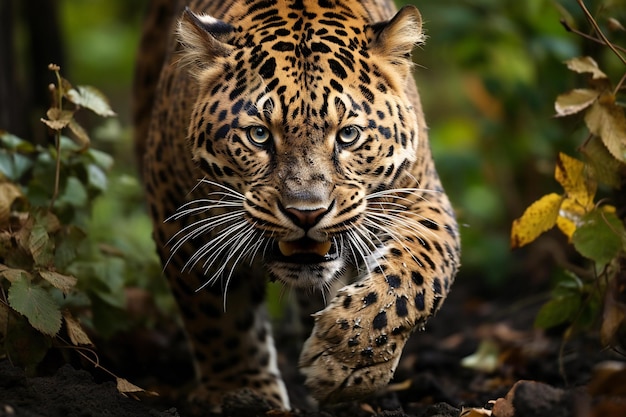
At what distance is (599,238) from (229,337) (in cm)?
241

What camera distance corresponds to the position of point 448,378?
671 cm

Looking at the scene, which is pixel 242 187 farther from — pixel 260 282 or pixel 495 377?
pixel 495 377

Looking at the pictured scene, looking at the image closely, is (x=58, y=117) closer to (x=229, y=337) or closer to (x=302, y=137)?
(x=302, y=137)

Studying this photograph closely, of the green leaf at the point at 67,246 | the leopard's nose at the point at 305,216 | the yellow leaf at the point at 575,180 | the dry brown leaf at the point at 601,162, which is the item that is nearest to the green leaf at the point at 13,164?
the green leaf at the point at 67,246

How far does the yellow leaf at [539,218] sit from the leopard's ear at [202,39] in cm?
174

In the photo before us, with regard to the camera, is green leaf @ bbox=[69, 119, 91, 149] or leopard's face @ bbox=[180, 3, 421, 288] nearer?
leopard's face @ bbox=[180, 3, 421, 288]

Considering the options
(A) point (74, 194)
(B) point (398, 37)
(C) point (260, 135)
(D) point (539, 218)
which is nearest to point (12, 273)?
(C) point (260, 135)

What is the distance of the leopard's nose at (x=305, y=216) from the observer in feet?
15.2

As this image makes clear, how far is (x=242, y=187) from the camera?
5117mm

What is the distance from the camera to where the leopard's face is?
4.80 meters

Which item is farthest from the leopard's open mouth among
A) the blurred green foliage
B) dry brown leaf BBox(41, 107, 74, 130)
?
the blurred green foliage

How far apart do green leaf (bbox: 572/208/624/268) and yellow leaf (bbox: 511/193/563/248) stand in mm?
227

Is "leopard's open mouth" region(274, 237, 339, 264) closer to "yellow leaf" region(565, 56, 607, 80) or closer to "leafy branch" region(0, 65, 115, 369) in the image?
"leafy branch" region(0, 65, 115, 369)

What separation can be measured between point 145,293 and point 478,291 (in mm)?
→ 3833
